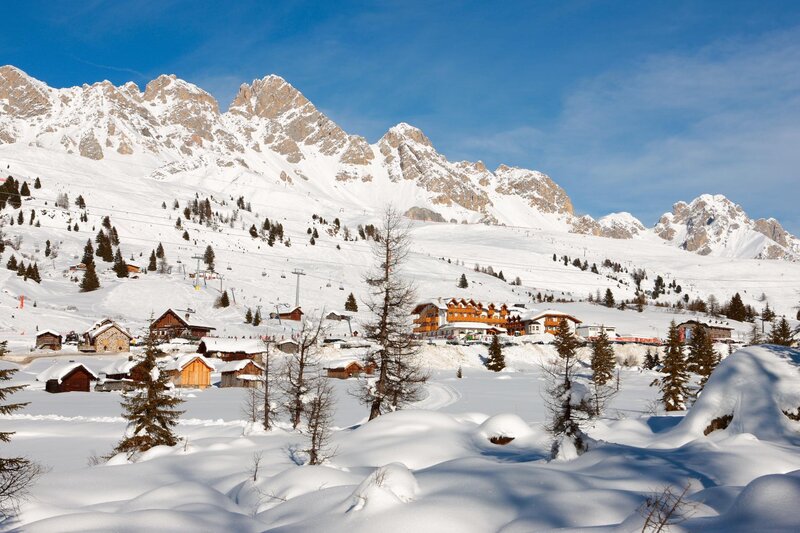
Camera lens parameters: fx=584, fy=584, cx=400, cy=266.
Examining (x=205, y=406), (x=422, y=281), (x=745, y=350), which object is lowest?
(x=205, y=406)

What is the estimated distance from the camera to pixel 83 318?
85250 mm

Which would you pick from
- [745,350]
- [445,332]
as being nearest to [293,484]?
[745,350]

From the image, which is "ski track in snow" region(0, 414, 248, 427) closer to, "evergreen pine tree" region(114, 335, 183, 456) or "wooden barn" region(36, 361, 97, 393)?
"evergreen pine tree" region(114, 335, 183, 456)

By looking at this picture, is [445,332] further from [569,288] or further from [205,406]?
[569,288]

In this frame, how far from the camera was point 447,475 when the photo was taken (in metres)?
13.3

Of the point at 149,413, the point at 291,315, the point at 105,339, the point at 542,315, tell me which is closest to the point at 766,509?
the point at 149,413

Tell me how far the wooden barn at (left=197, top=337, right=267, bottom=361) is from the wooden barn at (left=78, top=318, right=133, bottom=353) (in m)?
10.7

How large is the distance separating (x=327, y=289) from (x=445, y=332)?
30.1 m

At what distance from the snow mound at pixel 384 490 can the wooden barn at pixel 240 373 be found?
4872 centimetres

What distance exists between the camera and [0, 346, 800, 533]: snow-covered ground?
9.61 metres

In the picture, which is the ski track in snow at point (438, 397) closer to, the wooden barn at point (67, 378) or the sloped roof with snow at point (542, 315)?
the wooden barn at point (67, 378)

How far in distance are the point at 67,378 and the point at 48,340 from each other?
23361mm

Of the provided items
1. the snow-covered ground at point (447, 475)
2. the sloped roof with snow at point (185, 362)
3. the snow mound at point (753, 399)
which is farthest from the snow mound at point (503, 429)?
the sloped roof with snow at point (185, 362)

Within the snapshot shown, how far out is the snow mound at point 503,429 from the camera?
75.7 ft
